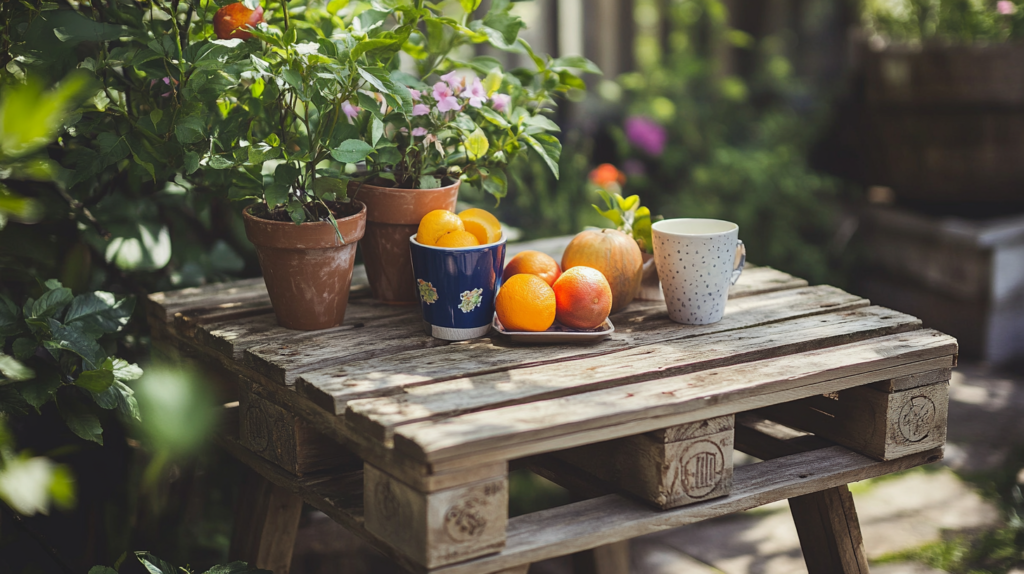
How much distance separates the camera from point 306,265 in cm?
139

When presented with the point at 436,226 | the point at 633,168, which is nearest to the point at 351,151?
the point at 436,226

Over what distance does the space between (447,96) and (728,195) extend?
251 centimetres

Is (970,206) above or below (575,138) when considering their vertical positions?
below

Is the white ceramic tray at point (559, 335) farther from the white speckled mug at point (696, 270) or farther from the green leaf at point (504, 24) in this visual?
the green leaf at point (504, 24)

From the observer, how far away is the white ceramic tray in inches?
53.4

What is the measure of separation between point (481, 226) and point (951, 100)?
250cm

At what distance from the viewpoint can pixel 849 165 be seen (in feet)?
12.9

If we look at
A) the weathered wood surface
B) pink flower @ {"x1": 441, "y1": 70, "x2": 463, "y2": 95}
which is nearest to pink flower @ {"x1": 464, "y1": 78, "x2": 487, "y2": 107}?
pink flower @ {"x1": 441, "y1": 70, "x2": 463, "y2": 95}

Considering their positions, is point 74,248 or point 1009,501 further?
point 1009,501

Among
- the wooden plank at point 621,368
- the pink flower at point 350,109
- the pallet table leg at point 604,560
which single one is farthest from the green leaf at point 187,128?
the pallet table leg at point 604,560

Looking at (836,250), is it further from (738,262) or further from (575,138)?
(738,262)

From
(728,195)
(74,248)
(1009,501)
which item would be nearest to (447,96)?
(74,248)

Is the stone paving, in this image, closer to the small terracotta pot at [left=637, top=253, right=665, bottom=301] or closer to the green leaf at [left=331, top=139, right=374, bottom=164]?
the small terracotta pot at [left=637, top=253, right=665, bottom=301]

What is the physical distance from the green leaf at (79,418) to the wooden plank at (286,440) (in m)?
0.21
